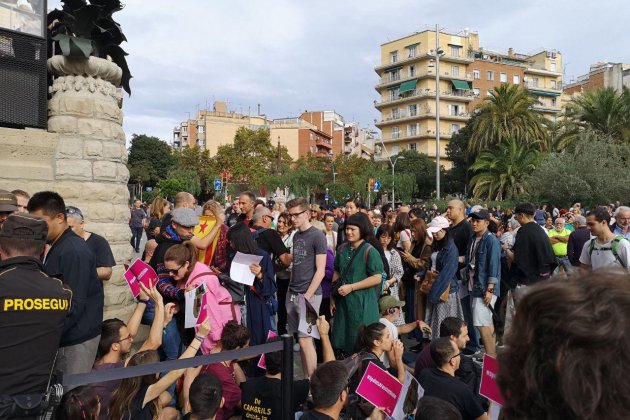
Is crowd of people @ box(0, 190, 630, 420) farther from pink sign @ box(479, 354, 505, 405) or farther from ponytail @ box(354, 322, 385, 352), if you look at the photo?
pink sign @ box(479, 354, 505, 405)

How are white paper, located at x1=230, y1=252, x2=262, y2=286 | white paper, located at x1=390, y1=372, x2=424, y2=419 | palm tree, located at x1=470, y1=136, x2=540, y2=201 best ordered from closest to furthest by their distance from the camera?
white paper, located at x1=390, y1=372, x2=424, y2=419
white paper, located at x1=230, y1=252, x2=262, y2=286
palm tree, located at x1=470, y1=136, x2=540, y2=201

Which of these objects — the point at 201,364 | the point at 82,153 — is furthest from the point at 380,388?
the point at 82,153

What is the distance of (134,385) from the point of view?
3502 mm

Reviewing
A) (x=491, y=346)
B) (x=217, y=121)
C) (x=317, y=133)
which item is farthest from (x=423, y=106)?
(x=491, y=346)

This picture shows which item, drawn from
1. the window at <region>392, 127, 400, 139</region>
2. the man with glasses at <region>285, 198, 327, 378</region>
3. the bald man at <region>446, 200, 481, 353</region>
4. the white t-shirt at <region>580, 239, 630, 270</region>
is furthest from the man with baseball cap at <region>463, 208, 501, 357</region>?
the window at <region>392, 127, 400, 139</region>

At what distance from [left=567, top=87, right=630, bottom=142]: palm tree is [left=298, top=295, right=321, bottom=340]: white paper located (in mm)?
34401

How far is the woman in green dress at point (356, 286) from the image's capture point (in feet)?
17.8

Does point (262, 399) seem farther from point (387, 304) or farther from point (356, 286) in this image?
point (387, 304)

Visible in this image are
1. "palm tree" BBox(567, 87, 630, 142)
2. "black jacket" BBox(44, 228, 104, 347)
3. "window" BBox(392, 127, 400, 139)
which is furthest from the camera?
"window" BBox(392, 127, 400, 139)

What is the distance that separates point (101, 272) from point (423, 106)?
71854mm

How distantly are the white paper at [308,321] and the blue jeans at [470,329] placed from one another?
268 cm

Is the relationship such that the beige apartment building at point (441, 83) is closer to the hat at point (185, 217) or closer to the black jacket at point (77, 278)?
the hat at point (185, 217)

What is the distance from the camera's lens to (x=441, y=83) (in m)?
73.6

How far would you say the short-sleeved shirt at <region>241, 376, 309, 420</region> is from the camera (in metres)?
3.78
